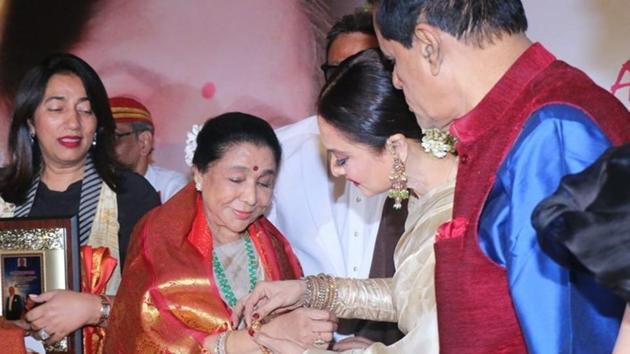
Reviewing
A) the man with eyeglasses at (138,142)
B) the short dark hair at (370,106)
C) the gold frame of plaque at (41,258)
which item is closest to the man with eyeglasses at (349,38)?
the short dark hair at (370,106)

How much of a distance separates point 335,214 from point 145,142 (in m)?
1.52

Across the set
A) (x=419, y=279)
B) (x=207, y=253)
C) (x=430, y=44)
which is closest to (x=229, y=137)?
(x=207, y=253)

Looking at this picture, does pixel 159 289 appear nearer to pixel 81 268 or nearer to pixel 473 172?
pixel 81 268

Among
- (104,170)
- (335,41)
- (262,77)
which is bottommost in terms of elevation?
(104,170)

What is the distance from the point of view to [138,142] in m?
4.46

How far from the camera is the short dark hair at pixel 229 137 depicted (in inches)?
115

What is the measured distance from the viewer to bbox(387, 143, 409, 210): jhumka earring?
7.27ft

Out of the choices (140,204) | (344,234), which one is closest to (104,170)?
(140,204)

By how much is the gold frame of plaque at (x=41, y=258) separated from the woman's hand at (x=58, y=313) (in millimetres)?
25

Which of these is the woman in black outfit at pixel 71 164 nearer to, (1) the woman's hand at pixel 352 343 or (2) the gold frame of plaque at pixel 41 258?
(2) the gold frame of plaque at pixel 41 258

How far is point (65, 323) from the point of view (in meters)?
2.79

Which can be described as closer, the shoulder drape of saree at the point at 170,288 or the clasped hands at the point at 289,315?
the clasped hands at the point at 289,315

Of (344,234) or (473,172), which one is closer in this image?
(473,172)

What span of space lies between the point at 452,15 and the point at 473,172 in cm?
24
